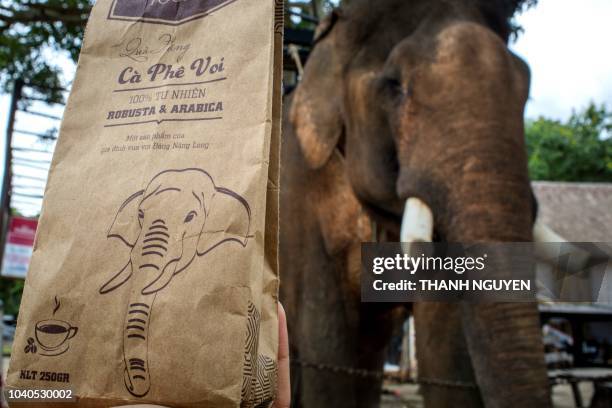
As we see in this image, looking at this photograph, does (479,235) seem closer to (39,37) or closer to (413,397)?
(39,37)

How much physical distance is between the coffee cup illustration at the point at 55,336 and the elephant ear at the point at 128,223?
0.14 meters

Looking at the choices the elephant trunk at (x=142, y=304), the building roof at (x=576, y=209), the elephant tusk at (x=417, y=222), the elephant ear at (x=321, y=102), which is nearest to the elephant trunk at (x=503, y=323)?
the elephant tusk at (x=417, y=222)

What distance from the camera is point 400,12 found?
283 cm

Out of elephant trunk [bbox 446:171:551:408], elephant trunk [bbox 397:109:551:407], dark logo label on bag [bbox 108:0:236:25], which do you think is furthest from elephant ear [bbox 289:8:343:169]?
dark logo label on bag [bbox 108:0:236:25]

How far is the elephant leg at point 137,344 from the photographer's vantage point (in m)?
0.78

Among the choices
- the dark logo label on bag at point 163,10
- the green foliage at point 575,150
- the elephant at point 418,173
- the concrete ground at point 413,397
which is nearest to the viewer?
the dark logo label on bag at point 163,10

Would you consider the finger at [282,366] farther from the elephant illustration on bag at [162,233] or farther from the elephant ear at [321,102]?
the elephant ear at [321,102]

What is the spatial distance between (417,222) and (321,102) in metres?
1.07

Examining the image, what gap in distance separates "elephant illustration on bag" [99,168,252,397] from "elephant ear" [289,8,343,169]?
86.7 inches

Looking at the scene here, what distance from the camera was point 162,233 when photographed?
0.82 metres

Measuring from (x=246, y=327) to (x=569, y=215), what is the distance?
9.87 m

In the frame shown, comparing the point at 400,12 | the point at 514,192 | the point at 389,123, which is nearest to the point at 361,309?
the point at 389,123

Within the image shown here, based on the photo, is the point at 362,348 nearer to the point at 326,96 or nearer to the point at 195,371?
the point at 326,96

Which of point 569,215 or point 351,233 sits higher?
point 569,215
